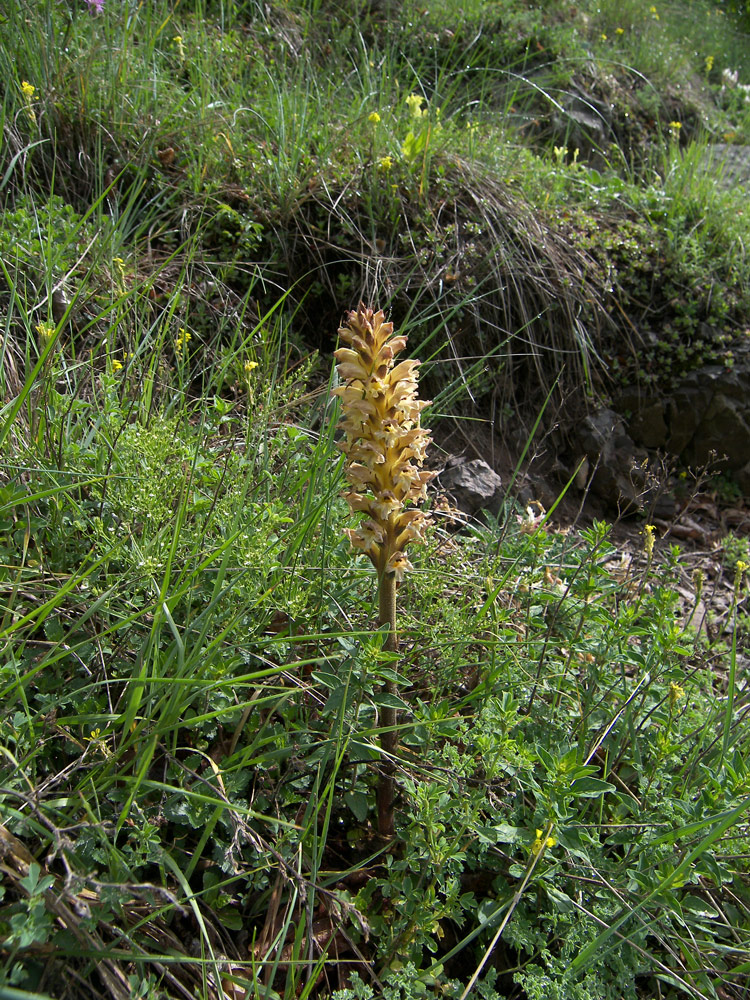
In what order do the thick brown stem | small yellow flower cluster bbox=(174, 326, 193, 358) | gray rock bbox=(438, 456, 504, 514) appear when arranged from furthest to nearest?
gray rock bbox=(438, 456, 504, 514) < small yellow flower cluster bbox=(174, 326, 193, 358) < the thick brown stem

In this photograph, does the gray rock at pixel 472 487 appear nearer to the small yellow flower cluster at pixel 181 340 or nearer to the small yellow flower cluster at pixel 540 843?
the small yellow flower cluster at pixel 181 340

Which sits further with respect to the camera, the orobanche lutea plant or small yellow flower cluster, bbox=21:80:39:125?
small yellow flower cluster, bbox=21:80:39:125

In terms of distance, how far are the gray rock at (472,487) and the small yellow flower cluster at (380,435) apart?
4.28ft

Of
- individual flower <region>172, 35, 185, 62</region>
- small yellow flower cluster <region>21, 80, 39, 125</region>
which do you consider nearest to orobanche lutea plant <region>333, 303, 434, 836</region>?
small yellow flower cluster <region>21, 80, 39, 125</region>

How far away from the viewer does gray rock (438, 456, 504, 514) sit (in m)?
2.69

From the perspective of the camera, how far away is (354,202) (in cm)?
307

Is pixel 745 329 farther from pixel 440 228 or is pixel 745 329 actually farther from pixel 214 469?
pixel 214 469

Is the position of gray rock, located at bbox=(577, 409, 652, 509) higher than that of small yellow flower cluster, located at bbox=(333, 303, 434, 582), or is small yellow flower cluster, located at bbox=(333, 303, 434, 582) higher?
small yellow flower cluster, located at bbox=(333, 303, 434, 582)

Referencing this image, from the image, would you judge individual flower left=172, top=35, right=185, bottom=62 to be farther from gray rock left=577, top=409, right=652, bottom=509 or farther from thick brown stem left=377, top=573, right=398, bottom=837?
thick brown stem left=377, top=573, right=398, bottom=837

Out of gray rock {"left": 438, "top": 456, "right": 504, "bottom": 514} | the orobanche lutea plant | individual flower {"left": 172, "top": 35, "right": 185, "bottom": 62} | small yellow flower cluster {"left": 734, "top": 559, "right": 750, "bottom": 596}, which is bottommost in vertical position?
gray rock {"left": 438, "top": 456, "right": 504, "bottom": 514}

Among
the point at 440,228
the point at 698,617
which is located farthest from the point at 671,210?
the point at 698,617

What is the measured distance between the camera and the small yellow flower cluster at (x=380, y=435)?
123 centimetres

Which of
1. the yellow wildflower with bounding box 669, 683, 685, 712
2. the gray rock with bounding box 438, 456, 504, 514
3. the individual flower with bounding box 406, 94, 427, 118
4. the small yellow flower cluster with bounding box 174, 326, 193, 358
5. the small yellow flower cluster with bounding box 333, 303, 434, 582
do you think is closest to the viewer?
the small yellow flower cluster with bounding box 333, 303, 434, 582

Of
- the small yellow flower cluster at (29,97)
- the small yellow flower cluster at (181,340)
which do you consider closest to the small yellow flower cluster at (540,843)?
the small yellow flower cluster at (181,340)
